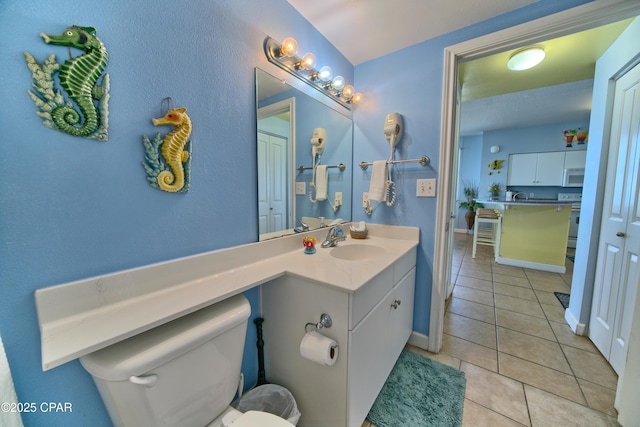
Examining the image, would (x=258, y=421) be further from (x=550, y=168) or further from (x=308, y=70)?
(x=550, y=168)

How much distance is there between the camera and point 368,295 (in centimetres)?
101

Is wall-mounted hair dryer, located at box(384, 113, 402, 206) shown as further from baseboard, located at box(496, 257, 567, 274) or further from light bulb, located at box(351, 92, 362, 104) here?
baseboard, located at box(496, 257, 567, 274)

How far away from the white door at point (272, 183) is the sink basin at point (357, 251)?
0.40 meters

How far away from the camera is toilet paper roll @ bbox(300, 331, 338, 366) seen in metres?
0.90

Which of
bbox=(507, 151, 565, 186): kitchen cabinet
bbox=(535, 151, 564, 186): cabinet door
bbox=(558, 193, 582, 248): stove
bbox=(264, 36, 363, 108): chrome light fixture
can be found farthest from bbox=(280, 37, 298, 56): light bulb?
bbox=(535, 151, 564, 186): cabinet door

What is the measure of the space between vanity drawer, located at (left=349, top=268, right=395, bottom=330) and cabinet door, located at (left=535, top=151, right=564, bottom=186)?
18.2 feet

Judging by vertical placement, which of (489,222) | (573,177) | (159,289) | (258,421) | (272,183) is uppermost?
(573,177)

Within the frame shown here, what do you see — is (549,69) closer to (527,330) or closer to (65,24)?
(527,330)

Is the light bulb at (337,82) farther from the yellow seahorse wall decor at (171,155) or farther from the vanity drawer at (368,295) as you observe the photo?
the vanity drawer at (368,295)

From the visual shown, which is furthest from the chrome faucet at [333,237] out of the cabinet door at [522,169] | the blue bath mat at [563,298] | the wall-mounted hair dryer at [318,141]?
the cabinet door at [522,169]

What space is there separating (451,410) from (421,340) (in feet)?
1.70

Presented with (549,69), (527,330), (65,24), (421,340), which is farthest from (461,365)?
(549,69)

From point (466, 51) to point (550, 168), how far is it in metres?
4.95

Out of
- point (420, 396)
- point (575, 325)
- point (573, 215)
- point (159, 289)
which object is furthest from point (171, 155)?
point (573, 215)
